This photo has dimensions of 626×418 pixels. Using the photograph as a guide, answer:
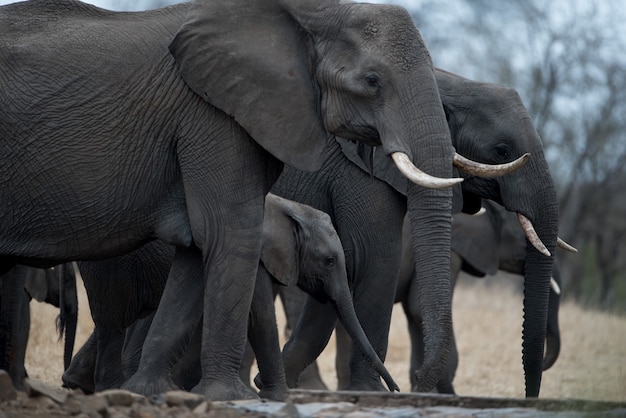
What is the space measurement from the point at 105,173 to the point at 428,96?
1.57 metres

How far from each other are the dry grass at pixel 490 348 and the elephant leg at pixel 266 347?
1.79m

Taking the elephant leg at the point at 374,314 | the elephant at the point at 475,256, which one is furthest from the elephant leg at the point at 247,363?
the elephant at the point at 475,256

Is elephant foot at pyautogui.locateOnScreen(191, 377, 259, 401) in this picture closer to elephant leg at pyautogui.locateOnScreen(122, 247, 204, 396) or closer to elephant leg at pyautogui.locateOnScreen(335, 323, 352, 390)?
elephant leg at pyautogui.locateOnScreen(122, 247, 204, 396)

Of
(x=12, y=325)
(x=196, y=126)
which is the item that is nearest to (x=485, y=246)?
(x=12, y=325)

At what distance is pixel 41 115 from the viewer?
20.7 ft

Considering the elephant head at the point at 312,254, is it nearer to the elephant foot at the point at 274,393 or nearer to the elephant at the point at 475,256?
the elephant foot at the point at 274,393

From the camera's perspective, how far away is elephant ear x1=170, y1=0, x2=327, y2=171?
20.7 ft

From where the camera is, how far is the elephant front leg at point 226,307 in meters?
6.24

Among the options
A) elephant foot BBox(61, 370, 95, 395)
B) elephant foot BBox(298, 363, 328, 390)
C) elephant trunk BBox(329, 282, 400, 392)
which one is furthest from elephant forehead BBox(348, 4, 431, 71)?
elephant foot BBox(298, 363, 328, 390)

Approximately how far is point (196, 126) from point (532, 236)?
2.44m

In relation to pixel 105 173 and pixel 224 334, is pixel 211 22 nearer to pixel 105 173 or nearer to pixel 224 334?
pixel 105 173

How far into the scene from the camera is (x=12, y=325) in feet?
27.3

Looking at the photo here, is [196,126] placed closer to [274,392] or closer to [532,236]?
[274,392]

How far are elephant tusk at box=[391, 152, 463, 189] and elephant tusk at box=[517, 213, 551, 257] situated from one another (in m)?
1.94
